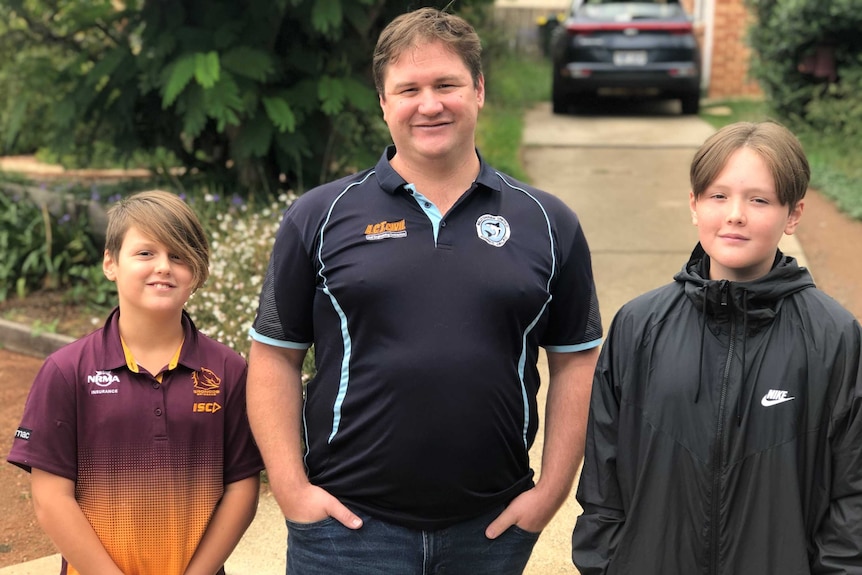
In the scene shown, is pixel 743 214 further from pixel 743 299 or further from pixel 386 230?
pixel 386 230

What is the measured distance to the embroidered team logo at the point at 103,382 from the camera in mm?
2633

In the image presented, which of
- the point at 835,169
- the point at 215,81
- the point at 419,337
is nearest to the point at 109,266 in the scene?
the point at 419,337

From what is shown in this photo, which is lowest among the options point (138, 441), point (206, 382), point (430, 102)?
point (138, 441)

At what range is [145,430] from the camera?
265 centimetres

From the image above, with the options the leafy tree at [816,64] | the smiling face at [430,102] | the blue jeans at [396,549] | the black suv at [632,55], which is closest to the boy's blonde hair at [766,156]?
the smiling face at [430,102]

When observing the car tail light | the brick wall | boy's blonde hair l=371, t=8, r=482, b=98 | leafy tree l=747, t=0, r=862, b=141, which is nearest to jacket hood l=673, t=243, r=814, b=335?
boy's blonde hair l=371, t=8, r=482, b=98

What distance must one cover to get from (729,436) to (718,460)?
0.06 metres

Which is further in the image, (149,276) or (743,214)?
(149,276)

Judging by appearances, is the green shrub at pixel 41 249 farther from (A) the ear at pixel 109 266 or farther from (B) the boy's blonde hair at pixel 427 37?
(B) the boy's blonde hair at pixel 427 37

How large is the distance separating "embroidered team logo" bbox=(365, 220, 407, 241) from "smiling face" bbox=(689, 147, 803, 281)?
69 centimetres

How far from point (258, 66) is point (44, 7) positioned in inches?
79.3

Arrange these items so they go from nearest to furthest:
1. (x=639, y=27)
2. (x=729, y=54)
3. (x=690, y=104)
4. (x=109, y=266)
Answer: (x=109, y=266) → (x=639, y=27) → (x=690, y=104) → (x=729, y=54)

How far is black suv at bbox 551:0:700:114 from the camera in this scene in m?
13.2

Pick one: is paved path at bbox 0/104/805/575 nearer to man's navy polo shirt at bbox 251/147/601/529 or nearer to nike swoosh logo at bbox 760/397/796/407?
man's navy polo shirt at bbox 251/147/601/529
